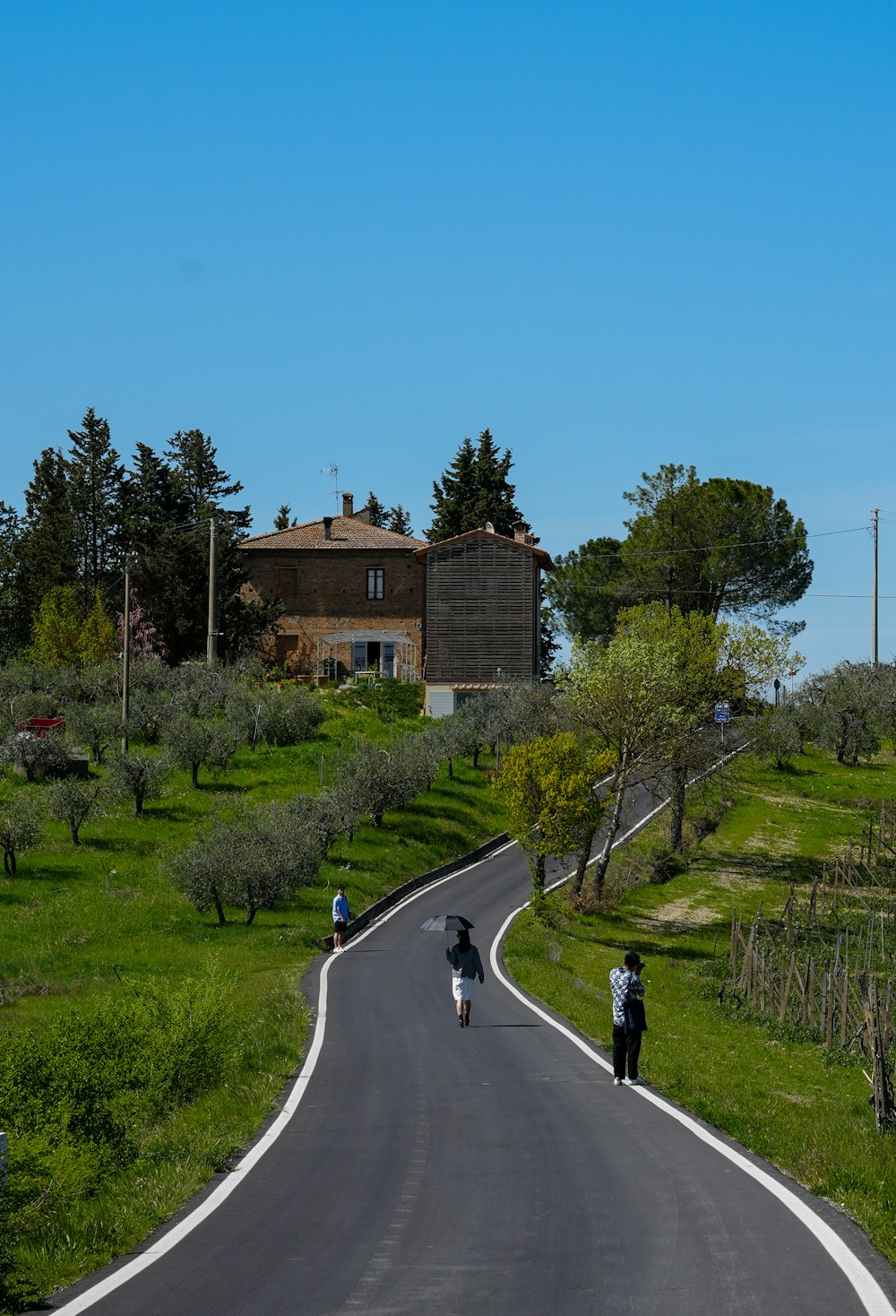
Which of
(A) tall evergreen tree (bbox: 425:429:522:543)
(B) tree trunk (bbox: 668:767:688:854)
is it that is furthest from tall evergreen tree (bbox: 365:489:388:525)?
(B) tree trunk (bbox: 668:767:688:854)

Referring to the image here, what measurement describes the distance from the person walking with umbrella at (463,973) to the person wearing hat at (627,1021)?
528 cm

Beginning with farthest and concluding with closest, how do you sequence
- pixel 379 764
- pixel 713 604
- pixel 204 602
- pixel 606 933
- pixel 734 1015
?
pixel 713 604 → pixel 204 602 → pixel 379 764 → pixel 606 933 → pixel 734 1015

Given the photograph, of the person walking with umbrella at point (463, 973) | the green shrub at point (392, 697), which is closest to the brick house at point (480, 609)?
the green shrub at point (392, 697)

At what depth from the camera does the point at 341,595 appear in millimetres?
86375

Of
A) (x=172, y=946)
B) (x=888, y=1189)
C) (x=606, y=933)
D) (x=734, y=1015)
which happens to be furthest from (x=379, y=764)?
(x=888, y=1189)

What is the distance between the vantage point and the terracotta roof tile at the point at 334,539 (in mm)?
86750

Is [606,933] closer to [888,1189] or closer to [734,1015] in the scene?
[734,1015]

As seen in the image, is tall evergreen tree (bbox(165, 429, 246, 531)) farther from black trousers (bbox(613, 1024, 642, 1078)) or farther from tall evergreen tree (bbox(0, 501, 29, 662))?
black trousers (bbox(613, 1024, 642, 1078))

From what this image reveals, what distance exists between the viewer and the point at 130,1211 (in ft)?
32.6

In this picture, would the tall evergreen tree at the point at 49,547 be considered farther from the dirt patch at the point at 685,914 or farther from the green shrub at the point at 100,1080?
the green shrub at the point at 100,1080

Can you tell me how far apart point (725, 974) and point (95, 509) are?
212ft

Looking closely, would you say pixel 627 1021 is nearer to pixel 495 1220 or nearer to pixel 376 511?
pixel 495 1220

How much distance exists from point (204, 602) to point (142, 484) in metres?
13.8

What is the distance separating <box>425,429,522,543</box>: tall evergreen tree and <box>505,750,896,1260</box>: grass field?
96.5 feet
